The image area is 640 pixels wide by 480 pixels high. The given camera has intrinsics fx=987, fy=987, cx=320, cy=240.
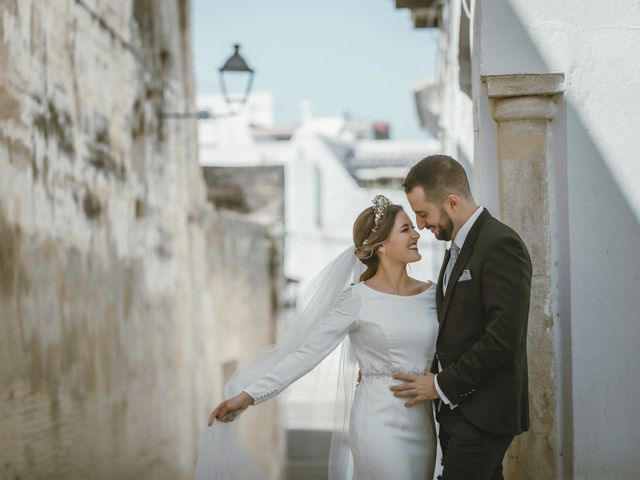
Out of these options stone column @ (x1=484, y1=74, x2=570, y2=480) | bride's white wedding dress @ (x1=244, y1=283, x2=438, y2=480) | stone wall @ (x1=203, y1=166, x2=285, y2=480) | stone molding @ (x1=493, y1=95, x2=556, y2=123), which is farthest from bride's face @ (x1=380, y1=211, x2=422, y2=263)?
stone wall @ (x1=203, y1=166, x2=285, y2=480)

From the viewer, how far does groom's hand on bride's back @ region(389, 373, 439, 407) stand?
381 cm

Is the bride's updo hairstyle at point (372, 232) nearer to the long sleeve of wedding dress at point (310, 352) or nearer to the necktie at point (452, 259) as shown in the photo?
the long sleeve of wedding dress at point (310, 352)

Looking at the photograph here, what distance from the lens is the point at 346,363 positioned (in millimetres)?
4523

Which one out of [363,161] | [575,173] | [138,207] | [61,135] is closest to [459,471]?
[575,173]

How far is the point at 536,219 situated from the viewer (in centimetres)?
437

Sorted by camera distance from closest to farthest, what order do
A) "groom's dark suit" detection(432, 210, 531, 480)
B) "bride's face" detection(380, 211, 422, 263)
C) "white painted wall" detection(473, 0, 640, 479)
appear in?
"groom's dark suit" detection(432, 210, 531, 480) < "bride's face" detection(380, 211, 422, 263) < "white painted wall" detection(473, 0, 640, 479)

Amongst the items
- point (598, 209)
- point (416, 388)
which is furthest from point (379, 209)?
point (598, 209)

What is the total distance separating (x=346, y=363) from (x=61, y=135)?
407cm

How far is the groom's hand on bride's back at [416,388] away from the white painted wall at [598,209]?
2.73 feet

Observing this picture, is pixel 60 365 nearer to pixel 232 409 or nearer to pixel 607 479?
pixel 232 409

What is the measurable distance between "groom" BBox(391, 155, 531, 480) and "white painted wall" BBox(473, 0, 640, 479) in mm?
696

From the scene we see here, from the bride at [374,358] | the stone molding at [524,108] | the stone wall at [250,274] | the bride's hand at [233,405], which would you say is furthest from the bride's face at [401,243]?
the stone wall at [250,274]

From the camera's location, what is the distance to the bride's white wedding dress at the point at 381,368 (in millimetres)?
3928

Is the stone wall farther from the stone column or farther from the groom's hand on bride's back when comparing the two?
the groom's hand on bride's back
